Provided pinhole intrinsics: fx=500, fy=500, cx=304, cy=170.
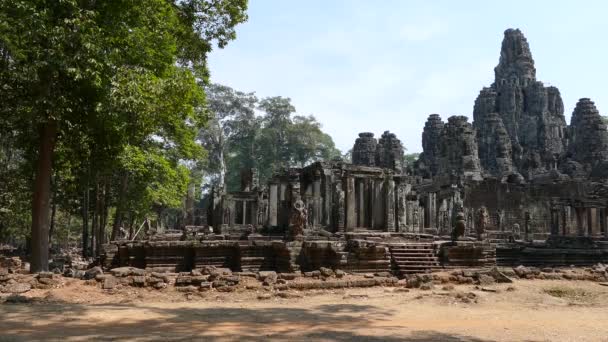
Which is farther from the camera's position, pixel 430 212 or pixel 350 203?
pixel 430 212

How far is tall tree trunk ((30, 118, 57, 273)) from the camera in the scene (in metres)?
12.2

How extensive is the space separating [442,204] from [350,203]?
19373mm

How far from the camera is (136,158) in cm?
1784

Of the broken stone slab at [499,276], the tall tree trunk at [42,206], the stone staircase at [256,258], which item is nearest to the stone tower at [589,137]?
the broken stone slab at [499,276]

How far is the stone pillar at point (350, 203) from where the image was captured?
66.0 feet

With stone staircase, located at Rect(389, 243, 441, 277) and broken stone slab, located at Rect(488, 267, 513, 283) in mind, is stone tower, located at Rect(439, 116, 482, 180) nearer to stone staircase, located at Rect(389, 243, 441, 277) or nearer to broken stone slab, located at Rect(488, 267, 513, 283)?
stone staircase, located at Rect(389, 243, 441, 277)

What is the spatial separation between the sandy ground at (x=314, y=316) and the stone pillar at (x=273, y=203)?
43.8ft

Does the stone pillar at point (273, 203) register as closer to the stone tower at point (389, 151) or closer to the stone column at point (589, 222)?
the stone column at point (589, 222)

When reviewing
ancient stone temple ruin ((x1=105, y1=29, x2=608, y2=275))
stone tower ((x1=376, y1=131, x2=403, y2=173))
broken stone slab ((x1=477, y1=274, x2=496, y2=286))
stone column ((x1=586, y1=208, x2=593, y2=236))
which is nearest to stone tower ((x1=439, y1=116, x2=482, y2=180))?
ancient stone temple ruin ((x1=105, y1=29, x2=608, y2=275))

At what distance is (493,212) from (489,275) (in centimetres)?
2979

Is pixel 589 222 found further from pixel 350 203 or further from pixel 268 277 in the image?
pixel 268 277

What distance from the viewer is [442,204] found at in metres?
37.5

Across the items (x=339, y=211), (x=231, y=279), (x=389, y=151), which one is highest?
(x=389, y=151)

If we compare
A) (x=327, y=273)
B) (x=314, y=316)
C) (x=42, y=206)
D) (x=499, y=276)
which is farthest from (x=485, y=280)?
(x=42, y=206)
